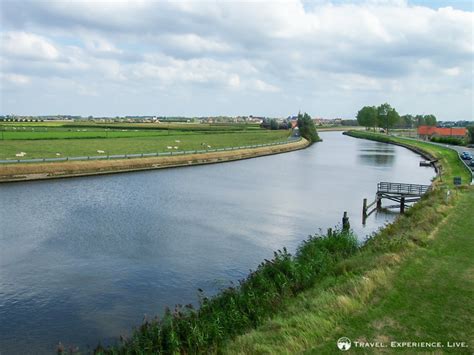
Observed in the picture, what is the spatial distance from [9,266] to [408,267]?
19047 mm

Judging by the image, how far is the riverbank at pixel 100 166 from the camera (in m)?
49.6

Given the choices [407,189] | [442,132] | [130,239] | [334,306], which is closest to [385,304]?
[334,306]

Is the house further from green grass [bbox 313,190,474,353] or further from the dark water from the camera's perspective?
green grass [bbox 313,190,474,353]

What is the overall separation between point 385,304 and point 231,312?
5.14 metres

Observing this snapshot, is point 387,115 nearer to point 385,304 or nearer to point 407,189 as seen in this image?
point 407,189

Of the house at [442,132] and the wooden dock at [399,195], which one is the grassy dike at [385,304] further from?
the house at [442,132]

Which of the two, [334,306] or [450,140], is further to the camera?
[450,140]

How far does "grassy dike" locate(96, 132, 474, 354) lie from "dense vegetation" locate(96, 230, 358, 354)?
0.04m

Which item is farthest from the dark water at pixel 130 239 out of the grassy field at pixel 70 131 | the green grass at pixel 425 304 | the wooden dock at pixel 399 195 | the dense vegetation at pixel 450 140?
Result: the dense vegetation at pixel 450 140

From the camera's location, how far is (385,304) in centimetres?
1358

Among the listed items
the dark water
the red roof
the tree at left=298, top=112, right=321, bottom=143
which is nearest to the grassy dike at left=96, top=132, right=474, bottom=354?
the dark water

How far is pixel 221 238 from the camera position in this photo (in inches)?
1069

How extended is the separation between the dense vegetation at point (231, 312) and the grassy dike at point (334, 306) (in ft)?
0.12

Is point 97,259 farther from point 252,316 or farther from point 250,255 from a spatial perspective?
point 252,316
